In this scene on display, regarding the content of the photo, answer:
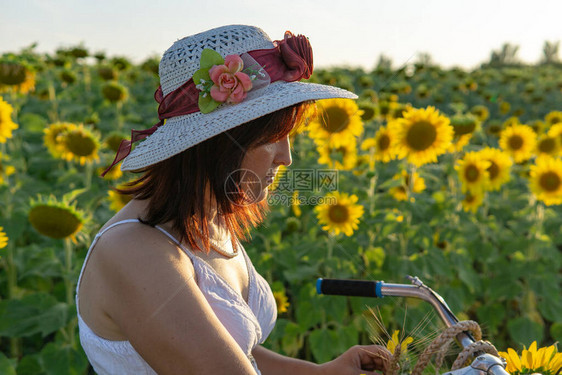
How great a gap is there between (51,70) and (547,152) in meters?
6.49

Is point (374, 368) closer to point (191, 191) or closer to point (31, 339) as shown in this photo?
Result: point (191, 191)

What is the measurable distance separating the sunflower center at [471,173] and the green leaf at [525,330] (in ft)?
3.55

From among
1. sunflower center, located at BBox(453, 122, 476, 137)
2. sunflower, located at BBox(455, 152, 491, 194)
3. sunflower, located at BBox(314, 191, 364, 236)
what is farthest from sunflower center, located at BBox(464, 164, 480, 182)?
sunflower, located at BBox(314, 191, 364, 236)

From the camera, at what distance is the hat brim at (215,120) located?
149 centimetres

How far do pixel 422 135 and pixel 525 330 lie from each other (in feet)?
5.02

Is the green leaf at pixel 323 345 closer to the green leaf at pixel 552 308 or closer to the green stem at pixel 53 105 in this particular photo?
the green leaf at pixel 552 308

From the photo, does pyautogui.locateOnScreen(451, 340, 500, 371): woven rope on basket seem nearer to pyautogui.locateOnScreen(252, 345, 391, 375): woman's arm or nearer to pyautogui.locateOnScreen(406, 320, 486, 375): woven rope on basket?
pyautogui.locateOnScreen(406, 320, 486, 375): woven rope on basket

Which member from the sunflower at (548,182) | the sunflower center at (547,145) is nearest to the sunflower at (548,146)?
the sunflower center at (547,145)

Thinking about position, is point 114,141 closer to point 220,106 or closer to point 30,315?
point 30,315

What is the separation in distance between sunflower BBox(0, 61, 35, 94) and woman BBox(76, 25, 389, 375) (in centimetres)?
382

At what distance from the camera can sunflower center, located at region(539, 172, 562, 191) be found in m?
4.04

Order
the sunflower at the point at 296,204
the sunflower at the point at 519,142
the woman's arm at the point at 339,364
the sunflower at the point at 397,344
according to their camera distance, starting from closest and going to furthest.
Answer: the sunflower at the point at 397,344 < the woman's arm at the point at 339,364 < the sunflower at the point at 296,204 < the sunflower at the point at 519,142

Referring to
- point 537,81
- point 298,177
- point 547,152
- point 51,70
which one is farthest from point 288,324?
point 537,81

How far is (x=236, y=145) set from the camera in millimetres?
1556
